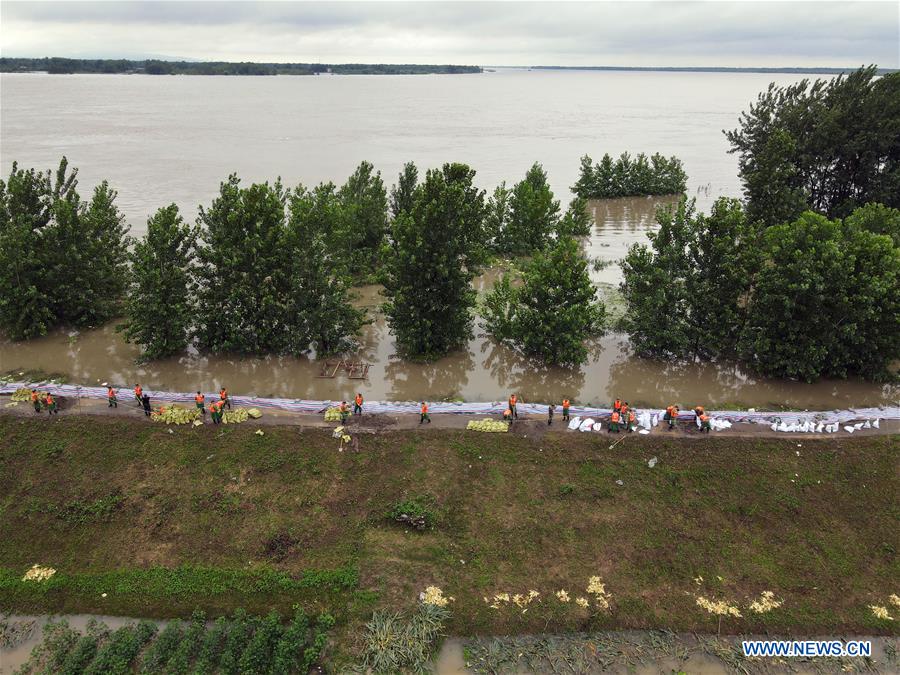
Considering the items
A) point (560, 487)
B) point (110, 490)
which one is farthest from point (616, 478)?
point (110, 490)

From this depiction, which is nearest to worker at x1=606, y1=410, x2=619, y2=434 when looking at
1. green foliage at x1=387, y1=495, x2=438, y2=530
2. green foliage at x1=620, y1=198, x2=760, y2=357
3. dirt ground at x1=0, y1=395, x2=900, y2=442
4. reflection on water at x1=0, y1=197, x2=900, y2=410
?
dirt ground at x1=0, y1=395, x2=900, y2=442

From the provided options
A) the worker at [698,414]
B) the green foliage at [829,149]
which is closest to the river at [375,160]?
the worker at [698,414]

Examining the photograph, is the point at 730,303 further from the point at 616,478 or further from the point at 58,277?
the point at 58,277

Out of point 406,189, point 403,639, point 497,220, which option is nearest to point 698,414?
point 403,639

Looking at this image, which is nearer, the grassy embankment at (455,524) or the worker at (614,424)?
the grassy embankment at (455,524)

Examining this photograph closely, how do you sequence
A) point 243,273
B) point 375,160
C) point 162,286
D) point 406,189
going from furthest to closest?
point 375,160 < point 406,189 < point 243,273 < point 162,286

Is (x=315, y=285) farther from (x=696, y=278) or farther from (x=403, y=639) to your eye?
(x=696, y=278)

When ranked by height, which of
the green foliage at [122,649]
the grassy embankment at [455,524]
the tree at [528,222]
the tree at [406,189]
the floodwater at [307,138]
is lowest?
the green foliage at [122,649]

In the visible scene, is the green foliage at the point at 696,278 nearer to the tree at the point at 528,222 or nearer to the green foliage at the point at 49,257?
the tree at the point at 528,222
